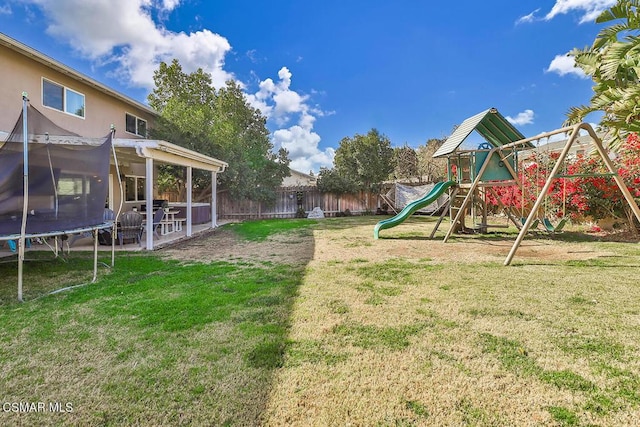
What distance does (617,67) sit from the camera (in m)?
5.91

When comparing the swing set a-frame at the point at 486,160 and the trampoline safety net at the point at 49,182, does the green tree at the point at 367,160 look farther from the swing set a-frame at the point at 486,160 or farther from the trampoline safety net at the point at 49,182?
the trampoline safety net at the point at 49,182

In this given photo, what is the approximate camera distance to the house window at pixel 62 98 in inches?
372

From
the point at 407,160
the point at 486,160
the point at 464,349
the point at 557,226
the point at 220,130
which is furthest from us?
the point at 407,160

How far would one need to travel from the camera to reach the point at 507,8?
10383 millimetres

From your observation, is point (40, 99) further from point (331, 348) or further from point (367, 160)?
point (367, 160)

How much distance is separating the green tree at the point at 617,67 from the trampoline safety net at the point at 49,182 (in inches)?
363

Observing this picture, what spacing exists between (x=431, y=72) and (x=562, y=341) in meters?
14.7

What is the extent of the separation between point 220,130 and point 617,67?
13597 mm

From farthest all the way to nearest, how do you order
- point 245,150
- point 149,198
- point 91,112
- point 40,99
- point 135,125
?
point 245,150 → point 135,125 → point 91,112 → point 40,99 → point 149,198

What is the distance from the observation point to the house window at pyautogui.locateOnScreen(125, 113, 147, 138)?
12855 mm

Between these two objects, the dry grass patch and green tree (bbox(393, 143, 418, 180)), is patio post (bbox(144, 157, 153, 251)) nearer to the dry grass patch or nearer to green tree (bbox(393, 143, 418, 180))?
the dry grass patch

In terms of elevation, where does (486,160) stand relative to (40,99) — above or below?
below

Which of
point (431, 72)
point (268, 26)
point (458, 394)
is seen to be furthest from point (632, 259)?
point (268, 26)

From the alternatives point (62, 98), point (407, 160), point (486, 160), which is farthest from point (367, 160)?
point (62, 98)
